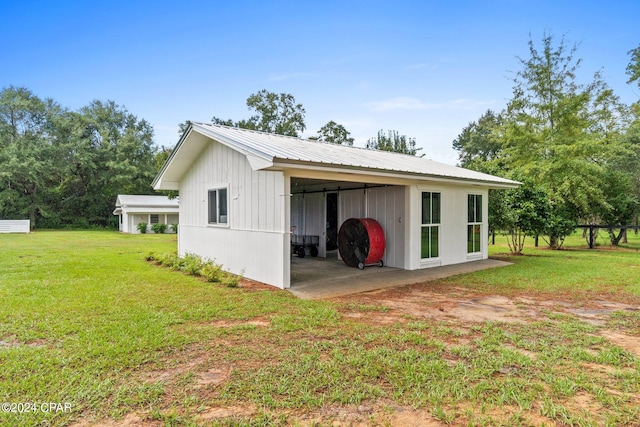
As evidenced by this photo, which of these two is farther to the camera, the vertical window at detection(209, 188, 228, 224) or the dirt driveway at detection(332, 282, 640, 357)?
the vertical window at detection(209, 188, 228, 224)

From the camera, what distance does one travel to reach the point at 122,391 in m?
2.93

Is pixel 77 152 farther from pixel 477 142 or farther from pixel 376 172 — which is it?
pixel 477 142

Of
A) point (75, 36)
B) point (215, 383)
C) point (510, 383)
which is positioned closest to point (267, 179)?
point (215, 383)

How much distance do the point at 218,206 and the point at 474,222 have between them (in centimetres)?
730

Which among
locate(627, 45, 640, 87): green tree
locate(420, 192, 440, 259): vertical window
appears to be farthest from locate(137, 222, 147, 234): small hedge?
locate(627, 45, 640, 87): green tree

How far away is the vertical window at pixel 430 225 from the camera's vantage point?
30.6ft

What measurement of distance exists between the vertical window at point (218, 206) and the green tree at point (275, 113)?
21.1 metres

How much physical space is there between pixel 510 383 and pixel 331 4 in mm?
11509

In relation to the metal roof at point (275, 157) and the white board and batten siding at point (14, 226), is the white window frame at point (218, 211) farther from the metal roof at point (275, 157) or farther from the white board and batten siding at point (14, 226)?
the white board and batten siding at point (14, 226)

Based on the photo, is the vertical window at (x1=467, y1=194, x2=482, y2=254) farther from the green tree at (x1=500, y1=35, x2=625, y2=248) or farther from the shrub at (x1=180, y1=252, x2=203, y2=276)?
the shrub at (x1=180, y1=252, x2=203, y2=276)

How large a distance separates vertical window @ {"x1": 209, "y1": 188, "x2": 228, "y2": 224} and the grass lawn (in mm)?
3200

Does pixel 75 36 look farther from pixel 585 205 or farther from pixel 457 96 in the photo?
pixel 585 205

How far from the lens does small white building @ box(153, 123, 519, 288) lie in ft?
23.1

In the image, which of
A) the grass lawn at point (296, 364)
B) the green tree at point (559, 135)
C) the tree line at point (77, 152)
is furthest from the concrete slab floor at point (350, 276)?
the tree line at point (77, 152)
